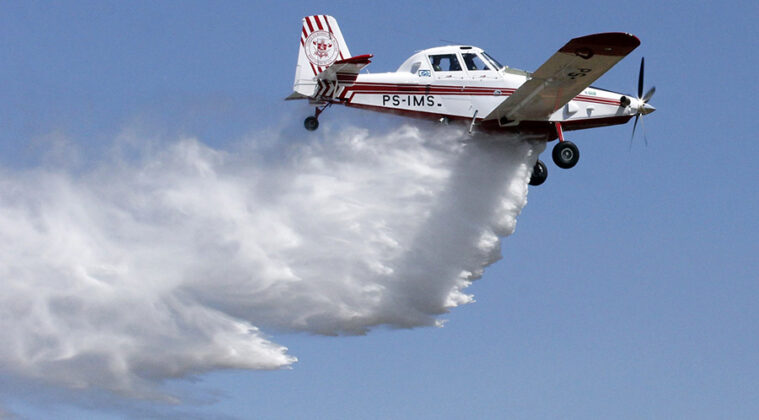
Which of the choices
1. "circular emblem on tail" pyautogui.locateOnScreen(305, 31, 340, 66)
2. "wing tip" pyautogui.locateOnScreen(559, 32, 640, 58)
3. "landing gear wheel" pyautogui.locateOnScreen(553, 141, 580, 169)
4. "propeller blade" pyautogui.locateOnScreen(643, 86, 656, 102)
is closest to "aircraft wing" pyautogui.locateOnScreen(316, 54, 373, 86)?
"circular emblem on tail" pyautogui.locateOnScreen(305, 31, 340, 66)

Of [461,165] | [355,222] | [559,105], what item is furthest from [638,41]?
[355,222]

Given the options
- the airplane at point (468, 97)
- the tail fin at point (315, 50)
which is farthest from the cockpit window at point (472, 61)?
the tail fin at point (315, 50)

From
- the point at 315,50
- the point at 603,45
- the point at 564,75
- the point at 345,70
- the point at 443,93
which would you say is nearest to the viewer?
the point at 603,45

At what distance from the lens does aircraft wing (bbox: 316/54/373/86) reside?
97.9ft

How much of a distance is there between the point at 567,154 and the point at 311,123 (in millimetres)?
5657

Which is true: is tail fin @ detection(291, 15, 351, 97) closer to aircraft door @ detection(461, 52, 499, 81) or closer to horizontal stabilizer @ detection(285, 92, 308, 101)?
horizontal stabilizer @ detection(285, 92, 308, 101)

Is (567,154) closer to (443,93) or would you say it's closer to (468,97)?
(468,97)

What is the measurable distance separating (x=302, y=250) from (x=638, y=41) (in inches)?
361

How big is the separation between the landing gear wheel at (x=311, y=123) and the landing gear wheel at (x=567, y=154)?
5.30 meters

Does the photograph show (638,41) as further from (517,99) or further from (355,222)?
(355,222)

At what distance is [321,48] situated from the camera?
103ft

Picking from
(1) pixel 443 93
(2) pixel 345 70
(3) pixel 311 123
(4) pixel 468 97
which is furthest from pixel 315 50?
(4) pixel 468 97

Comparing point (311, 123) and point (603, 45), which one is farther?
point (311, 123)

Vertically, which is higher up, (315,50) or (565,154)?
(315,50)
